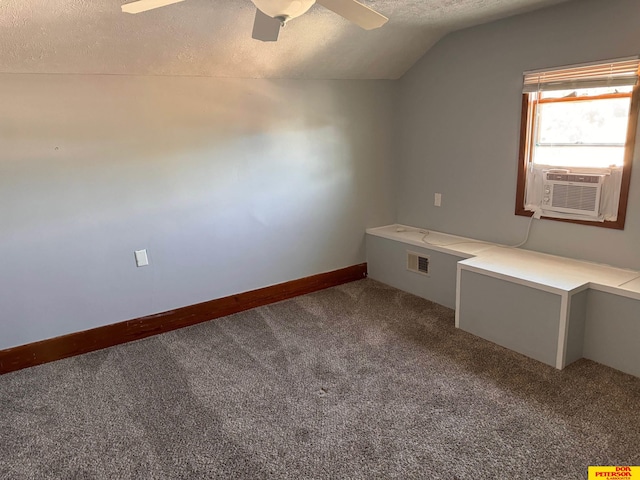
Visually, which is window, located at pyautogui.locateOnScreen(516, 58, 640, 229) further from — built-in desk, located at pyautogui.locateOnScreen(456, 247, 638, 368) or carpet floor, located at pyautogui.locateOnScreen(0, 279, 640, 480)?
carpet floor, located at pyautogui.locateOnScreen(0, 279, 640, 480)

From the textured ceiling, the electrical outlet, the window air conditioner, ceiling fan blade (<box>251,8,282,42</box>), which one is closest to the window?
the window air conditioner

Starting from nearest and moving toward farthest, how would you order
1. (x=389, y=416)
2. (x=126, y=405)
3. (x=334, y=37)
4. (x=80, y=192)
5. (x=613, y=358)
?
(x=389, y=416) → (x=126, y=405) → (x=613, y=358) → (x=80, y=192) → (x=334, y=37)

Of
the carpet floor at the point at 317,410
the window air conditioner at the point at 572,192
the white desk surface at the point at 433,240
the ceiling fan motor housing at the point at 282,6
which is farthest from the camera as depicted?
the white desk surface at the point at 433,240

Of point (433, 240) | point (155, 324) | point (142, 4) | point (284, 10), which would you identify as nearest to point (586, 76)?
point (433, 240)

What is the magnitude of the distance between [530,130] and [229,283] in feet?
8.14

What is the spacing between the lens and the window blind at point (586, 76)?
250 cm

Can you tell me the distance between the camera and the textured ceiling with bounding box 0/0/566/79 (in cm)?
222

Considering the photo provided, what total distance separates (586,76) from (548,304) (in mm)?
1415

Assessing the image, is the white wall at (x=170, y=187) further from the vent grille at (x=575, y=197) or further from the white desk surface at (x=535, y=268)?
the vent grille at (x=575, y=197)

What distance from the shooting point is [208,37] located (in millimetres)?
2641

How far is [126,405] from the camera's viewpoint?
234cm

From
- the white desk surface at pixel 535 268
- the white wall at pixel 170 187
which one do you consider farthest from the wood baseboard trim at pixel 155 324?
the white desk surface at pixel 535 268

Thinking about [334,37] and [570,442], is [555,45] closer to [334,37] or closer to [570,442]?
[334,37]

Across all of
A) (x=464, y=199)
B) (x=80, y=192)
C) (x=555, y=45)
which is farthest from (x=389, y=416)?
(x=555, y=45)
